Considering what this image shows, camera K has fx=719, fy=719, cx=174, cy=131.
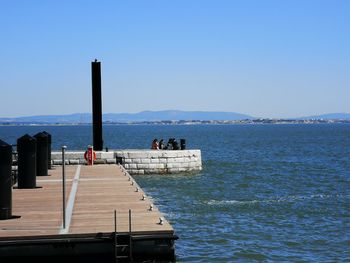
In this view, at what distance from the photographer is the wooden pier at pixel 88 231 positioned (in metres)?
12.6

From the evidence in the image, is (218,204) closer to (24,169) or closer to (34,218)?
(24,169)

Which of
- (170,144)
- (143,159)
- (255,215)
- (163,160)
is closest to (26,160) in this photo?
(255,215)

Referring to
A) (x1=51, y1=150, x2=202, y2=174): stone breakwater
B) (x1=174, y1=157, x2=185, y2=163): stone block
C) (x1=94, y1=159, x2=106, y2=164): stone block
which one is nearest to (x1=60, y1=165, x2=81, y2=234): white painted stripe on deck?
(x1=94, y1=159, x2=106, y2=164): stone block

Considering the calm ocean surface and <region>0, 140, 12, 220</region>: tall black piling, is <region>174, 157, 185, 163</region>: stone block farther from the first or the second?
<region>0, 140, 12, 220</region>: tall black piling

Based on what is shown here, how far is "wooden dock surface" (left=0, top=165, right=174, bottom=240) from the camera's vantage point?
43.6ft

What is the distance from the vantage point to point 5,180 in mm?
14406

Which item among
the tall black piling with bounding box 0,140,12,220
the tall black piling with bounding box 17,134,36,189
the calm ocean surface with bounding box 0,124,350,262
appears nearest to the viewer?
the tall black piling with bounding box 0,140,12,220

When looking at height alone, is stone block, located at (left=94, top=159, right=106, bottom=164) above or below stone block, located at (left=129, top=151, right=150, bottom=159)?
below

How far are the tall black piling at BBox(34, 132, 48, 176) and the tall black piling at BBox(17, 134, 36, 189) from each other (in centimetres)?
418

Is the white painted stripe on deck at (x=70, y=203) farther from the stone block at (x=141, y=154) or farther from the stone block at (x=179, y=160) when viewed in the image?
the stone block at (x=179, y=160)

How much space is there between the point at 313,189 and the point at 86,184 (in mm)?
14463

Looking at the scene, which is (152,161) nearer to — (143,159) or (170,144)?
(143,159)

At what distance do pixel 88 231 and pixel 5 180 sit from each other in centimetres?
242

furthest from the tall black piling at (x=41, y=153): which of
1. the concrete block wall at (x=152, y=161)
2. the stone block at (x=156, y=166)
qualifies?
the stone block at (x=156, y=166)
